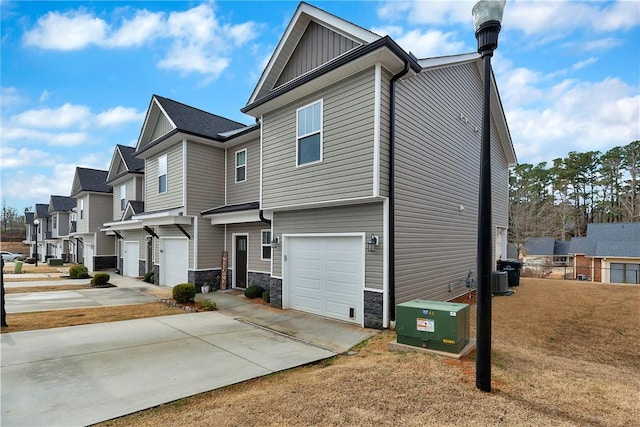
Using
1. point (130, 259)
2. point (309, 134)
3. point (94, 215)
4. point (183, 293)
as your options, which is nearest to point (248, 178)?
point (183, 293)

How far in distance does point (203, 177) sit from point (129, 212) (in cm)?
808

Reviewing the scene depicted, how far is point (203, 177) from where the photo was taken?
14.0 m

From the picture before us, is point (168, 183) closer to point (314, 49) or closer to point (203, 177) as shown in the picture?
point (203, 177)

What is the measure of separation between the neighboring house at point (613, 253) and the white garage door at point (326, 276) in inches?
949

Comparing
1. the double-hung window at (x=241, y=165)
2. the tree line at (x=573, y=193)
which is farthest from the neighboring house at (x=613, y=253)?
the double-hung window at (x=241, y=165)

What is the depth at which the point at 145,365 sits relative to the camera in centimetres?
553

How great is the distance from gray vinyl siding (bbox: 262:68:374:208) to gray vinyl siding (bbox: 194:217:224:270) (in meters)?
4.71

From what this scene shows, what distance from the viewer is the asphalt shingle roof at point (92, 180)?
2539 centimetres

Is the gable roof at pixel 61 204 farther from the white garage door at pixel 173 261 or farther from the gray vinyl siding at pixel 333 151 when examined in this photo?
the gray vinyl siding at pixel 333 151

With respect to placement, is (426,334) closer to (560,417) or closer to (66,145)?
(560,417)

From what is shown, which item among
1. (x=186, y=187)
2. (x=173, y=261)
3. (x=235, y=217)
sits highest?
(x=186, y=187)

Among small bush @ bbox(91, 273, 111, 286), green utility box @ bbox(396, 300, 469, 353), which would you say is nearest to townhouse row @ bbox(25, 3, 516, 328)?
green utility box @ bbox(396, 300, 469, 353)

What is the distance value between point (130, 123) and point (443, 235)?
759 inches

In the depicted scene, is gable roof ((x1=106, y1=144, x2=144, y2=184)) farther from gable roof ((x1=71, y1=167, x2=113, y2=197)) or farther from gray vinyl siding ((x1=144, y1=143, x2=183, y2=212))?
gray vinyl siding ((x1=144, y1=143, x2=183, y2=212))
